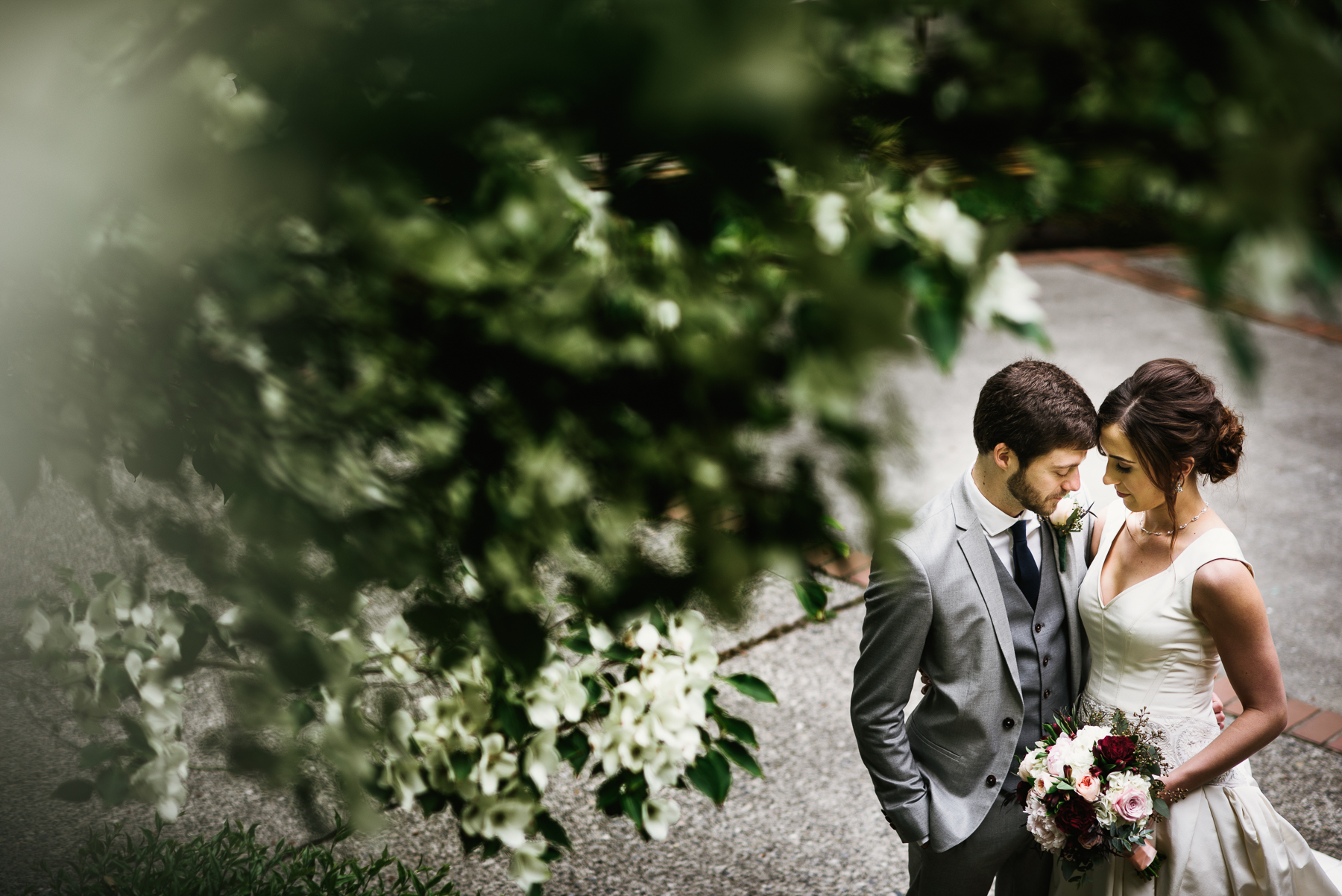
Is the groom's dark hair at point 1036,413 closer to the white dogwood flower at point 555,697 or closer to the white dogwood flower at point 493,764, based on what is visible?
the white dogwood flower at point 555,697

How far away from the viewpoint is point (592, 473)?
1085 millimetres

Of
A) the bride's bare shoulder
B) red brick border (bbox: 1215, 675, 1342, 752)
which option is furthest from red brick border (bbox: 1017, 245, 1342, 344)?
the bride's bare shoulder

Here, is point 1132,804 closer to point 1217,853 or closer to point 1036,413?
point 1217,853

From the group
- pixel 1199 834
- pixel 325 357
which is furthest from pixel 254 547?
pixel 1199 834

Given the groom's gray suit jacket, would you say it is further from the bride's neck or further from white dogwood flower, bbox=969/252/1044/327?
white dogwood flower, bbox=969/252/1044/327

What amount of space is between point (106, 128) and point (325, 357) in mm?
368

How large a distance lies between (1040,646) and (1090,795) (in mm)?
435

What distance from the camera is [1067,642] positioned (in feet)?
10.1

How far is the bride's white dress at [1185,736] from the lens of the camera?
9.53 feet

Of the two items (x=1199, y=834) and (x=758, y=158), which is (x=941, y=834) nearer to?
(x=1199, y=834)

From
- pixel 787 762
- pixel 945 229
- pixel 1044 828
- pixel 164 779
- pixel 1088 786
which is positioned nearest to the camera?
pixel 945 229

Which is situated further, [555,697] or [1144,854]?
[1144,854]

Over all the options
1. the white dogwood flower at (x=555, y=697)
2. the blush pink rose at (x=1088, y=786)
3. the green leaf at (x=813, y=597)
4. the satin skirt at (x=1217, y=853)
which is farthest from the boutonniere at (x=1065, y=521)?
the white dogwood flower at (x=555, y=697)

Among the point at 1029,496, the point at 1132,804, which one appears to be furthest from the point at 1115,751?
the point at 1029,496
